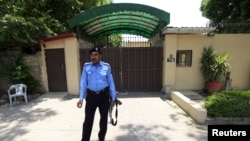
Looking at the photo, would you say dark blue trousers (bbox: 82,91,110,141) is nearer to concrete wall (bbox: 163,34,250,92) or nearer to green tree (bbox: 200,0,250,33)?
concrete wall (bbox: 163,34,250,92)

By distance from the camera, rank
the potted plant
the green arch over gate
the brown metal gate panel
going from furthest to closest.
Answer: the brown metal gate panel < the potted plant < the green arch over gate

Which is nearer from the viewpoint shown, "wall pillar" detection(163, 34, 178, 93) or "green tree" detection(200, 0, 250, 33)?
"wall pillar" detection(163, 34, 178, 93)

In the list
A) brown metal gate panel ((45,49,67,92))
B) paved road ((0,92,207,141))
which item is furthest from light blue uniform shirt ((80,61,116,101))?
brown metal gate panel ((45,49,67,92))

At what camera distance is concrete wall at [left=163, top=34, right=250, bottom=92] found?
8.42 metres

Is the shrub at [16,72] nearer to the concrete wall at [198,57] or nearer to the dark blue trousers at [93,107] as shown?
the concrete wall at [198,57]

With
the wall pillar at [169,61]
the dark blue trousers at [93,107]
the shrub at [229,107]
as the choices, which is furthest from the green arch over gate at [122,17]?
the dark blue trousers at [93,107]

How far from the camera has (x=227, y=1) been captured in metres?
16.2

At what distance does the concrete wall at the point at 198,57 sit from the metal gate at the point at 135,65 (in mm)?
411

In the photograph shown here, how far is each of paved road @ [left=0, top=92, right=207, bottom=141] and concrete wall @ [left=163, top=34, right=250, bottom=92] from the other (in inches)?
62.7

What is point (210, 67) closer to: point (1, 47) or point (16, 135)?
point (16, 135)

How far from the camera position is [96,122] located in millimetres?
5094

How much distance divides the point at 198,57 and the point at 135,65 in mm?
2540

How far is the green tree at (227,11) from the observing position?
13.6m

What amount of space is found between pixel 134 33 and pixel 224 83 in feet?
19.9
